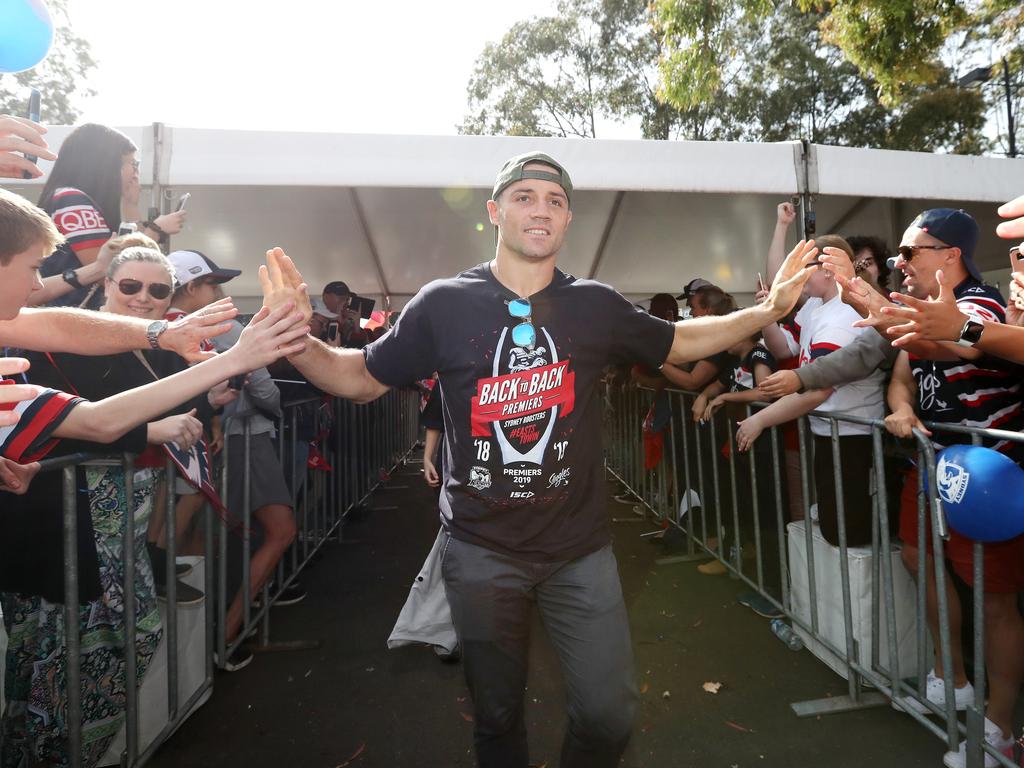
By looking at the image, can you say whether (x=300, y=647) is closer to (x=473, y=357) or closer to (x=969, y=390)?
(x=473, y=357)

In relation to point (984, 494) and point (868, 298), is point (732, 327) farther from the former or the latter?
point (984, 494)

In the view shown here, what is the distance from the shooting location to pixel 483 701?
195 cm

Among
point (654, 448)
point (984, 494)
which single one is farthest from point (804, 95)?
point (984, 494)

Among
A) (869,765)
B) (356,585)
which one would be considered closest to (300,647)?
(356,585)

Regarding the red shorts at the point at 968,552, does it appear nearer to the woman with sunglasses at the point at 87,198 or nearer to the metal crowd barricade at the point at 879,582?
the metal crowd barricade at the point at 879,582

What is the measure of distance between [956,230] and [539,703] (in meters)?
2.90

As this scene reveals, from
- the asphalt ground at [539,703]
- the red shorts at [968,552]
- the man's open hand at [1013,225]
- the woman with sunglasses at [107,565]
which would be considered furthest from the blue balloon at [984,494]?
the woman with sunglasses at [107,565]

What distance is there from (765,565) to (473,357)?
11.2ft

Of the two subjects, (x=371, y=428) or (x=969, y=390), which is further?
(x=371, y=428)

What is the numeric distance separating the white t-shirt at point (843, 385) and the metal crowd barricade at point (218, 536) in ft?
10.3

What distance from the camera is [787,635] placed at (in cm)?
345

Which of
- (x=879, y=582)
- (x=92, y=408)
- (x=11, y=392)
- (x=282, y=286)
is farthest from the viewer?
(x=879, y=582)

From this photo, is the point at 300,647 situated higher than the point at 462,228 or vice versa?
the point at 462,228

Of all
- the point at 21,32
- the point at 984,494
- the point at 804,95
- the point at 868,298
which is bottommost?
the point at 984,494
